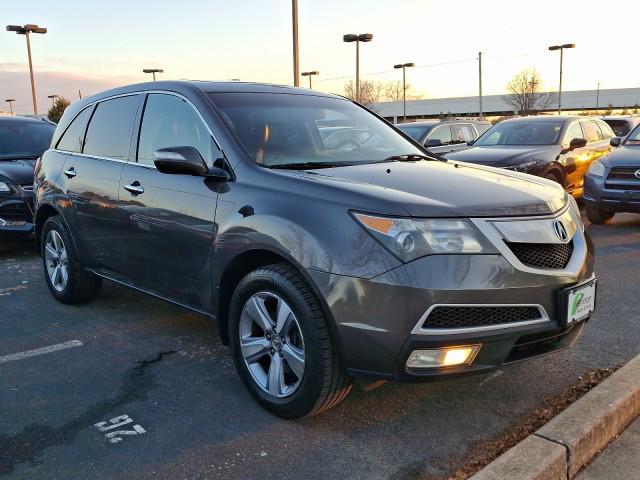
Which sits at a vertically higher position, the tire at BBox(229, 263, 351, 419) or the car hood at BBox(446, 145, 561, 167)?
the car hood at BBox(446, 145, 561, 167)

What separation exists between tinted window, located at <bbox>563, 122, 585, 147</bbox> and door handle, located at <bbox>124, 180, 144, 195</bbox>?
780 cm

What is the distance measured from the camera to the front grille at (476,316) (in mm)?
2617

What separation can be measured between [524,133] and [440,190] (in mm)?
7948

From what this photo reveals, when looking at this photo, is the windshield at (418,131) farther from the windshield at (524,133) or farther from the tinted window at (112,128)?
the tinted window at (112,128)

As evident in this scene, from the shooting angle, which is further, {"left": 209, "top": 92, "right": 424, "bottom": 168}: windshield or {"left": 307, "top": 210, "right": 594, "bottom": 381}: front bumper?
{"left": 209, "top": 92, "right": 424, "bottom": 168}: windshield

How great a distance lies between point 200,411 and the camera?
3.25 m

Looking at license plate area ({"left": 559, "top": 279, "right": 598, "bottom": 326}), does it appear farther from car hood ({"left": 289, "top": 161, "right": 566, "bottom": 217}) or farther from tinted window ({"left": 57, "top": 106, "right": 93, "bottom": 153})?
tinted window ({"left": 57, "top": 106, "right": 93, "bottom": 153})

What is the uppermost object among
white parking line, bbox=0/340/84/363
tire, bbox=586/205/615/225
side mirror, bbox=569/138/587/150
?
side mirror, bbox=569/138/587/150

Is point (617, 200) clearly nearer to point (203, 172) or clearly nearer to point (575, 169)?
point (575, 169)

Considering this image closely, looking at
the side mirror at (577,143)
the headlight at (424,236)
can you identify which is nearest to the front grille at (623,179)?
the side mirror at (577,143)

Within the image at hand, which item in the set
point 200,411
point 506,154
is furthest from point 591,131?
point 200,411

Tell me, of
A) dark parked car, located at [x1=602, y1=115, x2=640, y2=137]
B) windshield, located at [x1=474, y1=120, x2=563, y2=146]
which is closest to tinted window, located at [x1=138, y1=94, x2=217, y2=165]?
windshield, located at [x1=474, y1=120, x2=563, y2=146]

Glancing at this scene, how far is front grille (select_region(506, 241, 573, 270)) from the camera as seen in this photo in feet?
9.15

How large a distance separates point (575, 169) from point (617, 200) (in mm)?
1768
